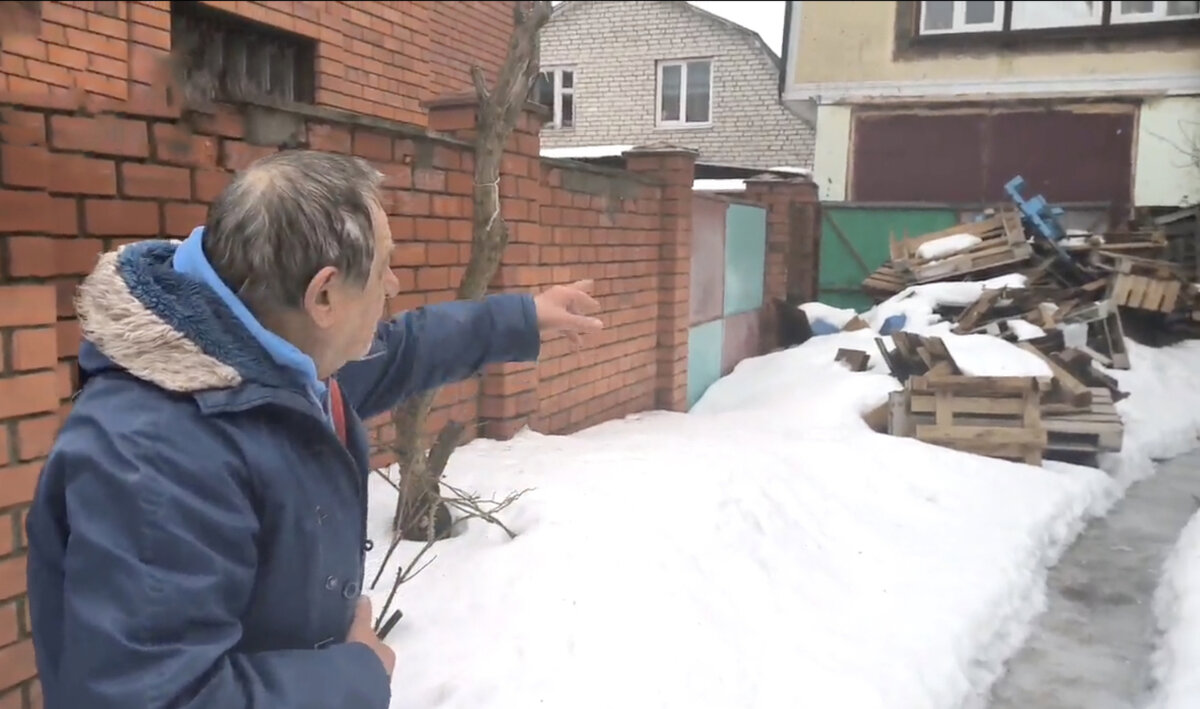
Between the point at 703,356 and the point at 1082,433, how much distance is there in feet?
8.71

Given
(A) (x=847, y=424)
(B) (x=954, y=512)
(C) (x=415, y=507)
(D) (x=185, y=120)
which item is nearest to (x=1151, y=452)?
(A) (x=847, y=424)

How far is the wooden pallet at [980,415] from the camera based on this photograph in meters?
5.23

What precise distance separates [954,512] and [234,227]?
3878 millimetres

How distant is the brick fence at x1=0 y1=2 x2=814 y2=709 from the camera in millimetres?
1882

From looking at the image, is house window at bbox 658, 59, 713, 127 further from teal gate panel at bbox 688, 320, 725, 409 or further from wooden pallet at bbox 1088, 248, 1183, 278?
teal gate panel at bbox 688, 320, 725, 409

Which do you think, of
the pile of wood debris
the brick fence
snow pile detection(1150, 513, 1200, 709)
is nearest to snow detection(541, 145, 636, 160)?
the brick fence

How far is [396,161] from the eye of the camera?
11.1 ft

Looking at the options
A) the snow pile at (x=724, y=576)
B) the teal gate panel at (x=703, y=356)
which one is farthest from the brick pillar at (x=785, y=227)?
the snow pile at (x=724, y=576)

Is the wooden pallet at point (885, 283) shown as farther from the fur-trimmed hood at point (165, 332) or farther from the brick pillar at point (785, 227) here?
the fur-trimmed hood at point (165, 332)

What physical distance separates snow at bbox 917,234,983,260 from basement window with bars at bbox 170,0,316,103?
6756mm

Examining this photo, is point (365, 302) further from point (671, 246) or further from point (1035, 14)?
point (1035, 14)

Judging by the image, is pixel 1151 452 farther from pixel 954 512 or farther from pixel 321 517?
Answer: pixel 321 517

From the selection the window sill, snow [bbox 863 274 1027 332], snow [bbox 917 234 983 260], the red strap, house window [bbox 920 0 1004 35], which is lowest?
snow [bbox 863 274 1027 332]

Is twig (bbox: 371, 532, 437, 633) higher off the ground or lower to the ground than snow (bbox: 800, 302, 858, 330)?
lower
